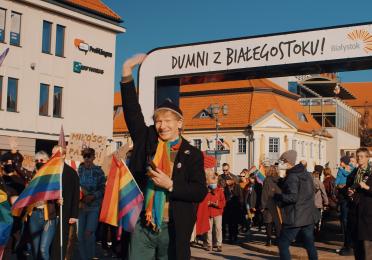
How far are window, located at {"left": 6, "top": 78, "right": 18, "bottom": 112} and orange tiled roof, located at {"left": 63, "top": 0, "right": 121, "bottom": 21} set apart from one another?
6244 millimetres

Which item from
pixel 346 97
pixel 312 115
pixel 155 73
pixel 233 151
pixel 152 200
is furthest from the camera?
pixel 346 97

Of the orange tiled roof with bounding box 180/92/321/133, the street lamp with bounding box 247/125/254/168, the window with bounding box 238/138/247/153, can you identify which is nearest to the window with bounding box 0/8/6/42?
the orange tiled roof with bounding box 180/92/321/133

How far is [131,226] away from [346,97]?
10557cm

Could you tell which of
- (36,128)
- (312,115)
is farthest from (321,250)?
(312,115)

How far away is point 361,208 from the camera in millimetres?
9180

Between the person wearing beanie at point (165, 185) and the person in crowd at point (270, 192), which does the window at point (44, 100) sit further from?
the person wearing beanie at point (165, 185)

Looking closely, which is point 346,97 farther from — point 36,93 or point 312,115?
point 36,93

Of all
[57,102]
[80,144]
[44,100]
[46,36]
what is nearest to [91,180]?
[80,144]

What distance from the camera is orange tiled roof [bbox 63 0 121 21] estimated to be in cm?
4131

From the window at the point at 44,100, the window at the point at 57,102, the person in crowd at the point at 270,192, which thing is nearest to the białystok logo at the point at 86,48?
the window at the point at 57,102

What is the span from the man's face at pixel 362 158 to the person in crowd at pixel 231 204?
8.27m

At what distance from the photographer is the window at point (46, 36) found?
38938 mm

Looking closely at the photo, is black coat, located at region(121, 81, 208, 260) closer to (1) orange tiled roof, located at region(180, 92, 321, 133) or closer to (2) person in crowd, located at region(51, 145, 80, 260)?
(2) person in crowd, located at region(51, 145, 80, 260)

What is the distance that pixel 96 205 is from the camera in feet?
38.4
